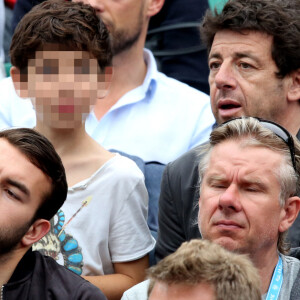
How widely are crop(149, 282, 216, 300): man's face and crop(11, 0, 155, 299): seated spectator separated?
1.07 metres

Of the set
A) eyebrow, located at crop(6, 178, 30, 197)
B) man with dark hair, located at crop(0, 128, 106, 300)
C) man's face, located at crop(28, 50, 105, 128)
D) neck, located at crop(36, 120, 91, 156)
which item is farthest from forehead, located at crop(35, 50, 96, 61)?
eyebrow, located at crop(6, 178, 30, 197)

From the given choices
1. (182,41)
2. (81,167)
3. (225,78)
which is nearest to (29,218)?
(81,167)

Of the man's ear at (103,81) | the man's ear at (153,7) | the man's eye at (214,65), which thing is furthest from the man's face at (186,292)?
the man's ear at (153,7)

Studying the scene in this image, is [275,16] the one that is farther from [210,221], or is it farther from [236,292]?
[236,292]

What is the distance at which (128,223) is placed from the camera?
3479mm

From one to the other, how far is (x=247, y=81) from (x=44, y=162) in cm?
123

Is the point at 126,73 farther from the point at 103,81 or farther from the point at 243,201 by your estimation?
the point at 243,201

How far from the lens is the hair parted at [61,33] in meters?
3.61

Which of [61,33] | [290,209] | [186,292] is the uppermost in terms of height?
[61,33]

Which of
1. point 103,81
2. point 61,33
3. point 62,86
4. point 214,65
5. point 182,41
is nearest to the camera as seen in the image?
point 62,86

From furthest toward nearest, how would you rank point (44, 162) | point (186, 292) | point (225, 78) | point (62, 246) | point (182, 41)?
1. point (182, 41)
2. point (225, 78)
3. point (62, 246)
4. point (44, 162)
5. point (186, 292)

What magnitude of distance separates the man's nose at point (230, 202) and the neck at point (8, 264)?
0.74 metres

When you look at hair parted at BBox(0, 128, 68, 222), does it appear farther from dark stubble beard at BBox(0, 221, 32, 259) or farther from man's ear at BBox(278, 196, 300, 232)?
man's ear at BBox(278, 196, 300, 232)

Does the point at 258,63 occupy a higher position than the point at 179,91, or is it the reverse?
the point at 258,63
